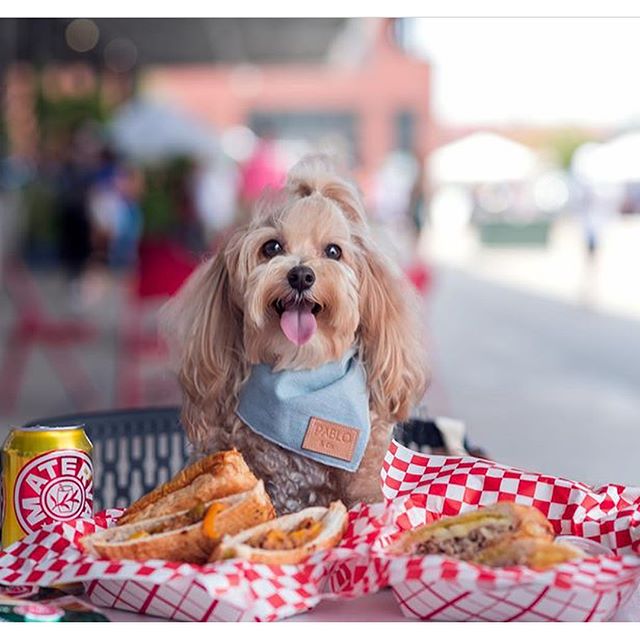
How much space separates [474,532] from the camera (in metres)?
1.44

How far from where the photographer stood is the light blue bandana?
1.87 meters

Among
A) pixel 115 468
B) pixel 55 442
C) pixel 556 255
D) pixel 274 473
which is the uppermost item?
pixel 55 442

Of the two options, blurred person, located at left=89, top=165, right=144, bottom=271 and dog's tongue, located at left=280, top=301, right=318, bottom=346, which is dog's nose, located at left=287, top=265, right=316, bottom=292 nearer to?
dog's tongue, located at left=280, top=301, right=318, bottom=346

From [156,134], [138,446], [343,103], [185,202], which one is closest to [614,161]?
[185,202]

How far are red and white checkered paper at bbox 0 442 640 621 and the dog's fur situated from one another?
1.10 ft

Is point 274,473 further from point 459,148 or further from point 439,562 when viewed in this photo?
point 459,148

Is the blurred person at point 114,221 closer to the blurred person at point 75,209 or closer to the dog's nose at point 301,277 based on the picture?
the blurred person at point 75,209

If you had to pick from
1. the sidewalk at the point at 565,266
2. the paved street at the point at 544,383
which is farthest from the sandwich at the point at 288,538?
the sidewalk at the point at 565,266

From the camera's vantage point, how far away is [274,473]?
1902mm

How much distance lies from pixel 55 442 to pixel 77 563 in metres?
0.26

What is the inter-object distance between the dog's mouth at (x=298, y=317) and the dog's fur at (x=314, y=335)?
0.01 m

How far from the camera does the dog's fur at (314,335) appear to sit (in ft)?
6.10

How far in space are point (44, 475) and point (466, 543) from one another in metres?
0.64

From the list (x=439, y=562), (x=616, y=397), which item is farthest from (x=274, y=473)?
(x=616, y=397)
